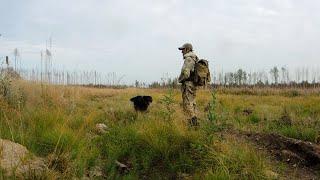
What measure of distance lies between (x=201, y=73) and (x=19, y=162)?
5299 mm

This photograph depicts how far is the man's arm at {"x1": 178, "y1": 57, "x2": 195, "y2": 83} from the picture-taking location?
32.2ft

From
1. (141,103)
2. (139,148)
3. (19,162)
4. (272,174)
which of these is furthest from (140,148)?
(141,103)

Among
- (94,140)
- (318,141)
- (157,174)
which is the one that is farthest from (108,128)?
(318,141)

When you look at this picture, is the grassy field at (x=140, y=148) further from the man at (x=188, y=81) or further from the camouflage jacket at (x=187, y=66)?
the camouflage jacket at (x=187, y=66)

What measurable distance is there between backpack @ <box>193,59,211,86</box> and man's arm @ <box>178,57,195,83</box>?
108 millimetres

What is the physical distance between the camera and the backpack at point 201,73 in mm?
9852

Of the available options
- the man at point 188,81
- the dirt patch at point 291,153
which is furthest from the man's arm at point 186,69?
the dirt patch at point 291,153

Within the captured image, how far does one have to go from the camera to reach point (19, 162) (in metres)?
5.20

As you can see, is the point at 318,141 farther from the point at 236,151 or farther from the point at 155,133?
the point at 155,133

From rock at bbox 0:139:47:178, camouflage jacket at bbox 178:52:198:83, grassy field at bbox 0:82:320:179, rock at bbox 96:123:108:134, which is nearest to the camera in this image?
rock at bbox 0:139:47:178

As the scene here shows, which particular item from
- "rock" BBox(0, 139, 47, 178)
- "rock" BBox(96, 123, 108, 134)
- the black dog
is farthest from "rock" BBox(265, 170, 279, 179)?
the black dog

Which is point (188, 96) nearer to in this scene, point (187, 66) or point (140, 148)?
point (187, 66)

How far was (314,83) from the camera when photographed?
116 ft

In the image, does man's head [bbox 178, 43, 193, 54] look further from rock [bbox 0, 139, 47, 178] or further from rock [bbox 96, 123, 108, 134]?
rock [bbox 0, 139, 47, 178]
